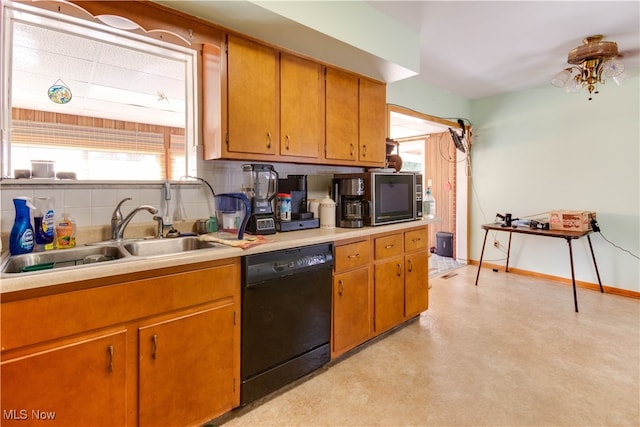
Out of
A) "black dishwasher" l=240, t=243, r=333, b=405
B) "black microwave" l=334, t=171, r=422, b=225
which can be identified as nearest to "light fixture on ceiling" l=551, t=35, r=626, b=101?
"black microwave" l=334, t=171, r=422, b=225

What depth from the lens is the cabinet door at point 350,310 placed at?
84.0 inches

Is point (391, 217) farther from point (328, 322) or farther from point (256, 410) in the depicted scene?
point (256, 410)

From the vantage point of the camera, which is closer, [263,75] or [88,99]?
[263,75]

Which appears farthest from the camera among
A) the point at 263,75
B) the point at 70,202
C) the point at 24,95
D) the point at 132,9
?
the point at 263,75

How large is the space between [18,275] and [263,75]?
1.61 metres

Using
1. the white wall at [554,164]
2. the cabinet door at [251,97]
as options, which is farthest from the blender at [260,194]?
the white wall at [554,164]

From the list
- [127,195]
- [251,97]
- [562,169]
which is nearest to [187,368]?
[127,195]

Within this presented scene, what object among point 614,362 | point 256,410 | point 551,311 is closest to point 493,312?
point 551,311

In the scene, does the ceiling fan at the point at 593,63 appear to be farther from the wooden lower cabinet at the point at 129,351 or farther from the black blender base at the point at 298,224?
the wooden lower cabinet at the point at 129,351

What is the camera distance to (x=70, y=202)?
67.6 inches

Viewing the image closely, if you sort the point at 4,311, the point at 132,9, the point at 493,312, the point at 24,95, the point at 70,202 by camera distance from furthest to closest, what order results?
the point at 493,312
the point at 24,95
the point at 70,202
the point at 132,9
the point at 4,311

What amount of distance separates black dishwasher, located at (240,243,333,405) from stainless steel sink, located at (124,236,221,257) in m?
0.33

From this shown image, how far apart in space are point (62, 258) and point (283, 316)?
1143 mm

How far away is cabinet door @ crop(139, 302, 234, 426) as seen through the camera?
53.8 inches
